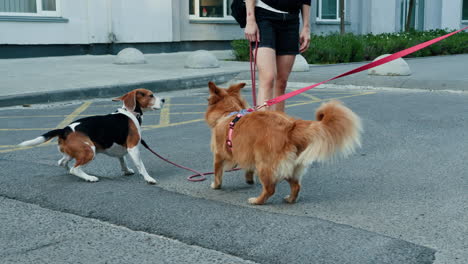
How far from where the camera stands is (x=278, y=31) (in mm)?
5430

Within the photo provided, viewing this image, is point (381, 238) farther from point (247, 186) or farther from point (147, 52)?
point (147, 52)

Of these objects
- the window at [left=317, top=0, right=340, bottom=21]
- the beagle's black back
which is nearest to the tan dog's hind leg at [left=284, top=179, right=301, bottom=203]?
the beagle's black back

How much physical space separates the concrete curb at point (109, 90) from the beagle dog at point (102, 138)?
5.14 meters

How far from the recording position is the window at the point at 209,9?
20797mm

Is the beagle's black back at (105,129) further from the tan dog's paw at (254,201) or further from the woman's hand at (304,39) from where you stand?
the woman's hand at (304,39)

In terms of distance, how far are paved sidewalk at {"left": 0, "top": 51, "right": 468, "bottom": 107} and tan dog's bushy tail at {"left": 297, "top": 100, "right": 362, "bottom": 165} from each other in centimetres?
703

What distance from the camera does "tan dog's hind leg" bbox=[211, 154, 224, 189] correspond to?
15.1 feet

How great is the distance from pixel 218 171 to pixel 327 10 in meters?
22.7

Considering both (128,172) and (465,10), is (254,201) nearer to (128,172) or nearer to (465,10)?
(128,172)

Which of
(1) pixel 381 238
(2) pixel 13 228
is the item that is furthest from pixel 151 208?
(1) pixel 381 238

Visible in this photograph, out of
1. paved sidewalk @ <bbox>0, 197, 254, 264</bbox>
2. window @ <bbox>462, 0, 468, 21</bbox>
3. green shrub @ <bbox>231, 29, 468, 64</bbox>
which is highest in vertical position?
window @ <bbox>462, 0, 468, 21</bbox>

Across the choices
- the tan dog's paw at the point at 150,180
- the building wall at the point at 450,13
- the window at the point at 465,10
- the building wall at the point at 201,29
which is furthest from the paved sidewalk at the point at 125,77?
the window at the point at 465,10

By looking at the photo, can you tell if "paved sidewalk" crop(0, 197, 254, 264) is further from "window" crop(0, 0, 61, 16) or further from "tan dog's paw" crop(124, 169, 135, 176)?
"window" crop(0, 0, 61, 16)

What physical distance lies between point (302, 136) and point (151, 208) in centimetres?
115
